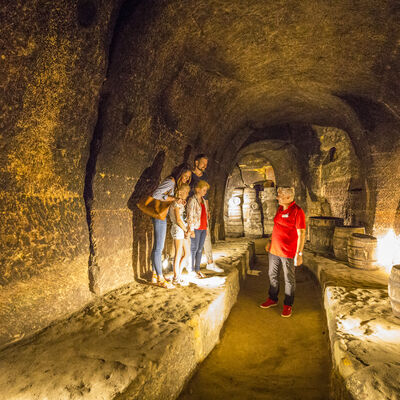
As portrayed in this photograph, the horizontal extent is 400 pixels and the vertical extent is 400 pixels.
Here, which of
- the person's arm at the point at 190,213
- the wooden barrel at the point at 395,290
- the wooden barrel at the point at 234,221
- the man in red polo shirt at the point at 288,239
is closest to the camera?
the wooden barrel at the point at 395,290

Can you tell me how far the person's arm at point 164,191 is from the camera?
352cm

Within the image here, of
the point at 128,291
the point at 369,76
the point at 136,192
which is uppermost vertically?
the point at 369,76

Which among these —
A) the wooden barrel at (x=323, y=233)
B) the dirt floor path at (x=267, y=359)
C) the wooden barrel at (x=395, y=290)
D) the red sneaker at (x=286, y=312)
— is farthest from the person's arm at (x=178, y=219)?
the wooden barrel at (x=323, y=233)

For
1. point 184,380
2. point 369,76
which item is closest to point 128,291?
point 184,380

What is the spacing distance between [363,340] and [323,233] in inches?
171

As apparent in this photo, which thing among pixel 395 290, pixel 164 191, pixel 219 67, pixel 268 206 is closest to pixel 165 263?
pixel 164 191

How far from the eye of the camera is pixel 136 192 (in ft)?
12.4

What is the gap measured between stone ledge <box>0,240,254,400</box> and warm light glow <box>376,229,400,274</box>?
3484 mm

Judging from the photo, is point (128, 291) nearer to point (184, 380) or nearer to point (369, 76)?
point (184, 380)

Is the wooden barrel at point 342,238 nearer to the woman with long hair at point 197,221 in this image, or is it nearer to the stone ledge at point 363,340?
the stone ledge at point 363,340

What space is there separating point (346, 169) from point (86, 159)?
7061 mm

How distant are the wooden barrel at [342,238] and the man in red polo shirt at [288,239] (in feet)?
8.08

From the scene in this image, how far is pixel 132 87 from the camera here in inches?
126

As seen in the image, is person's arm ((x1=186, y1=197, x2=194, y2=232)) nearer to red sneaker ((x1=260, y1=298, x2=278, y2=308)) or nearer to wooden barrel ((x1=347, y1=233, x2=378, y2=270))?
red sneaker ((x1=260, y1=298, x2=278, y2=308))
